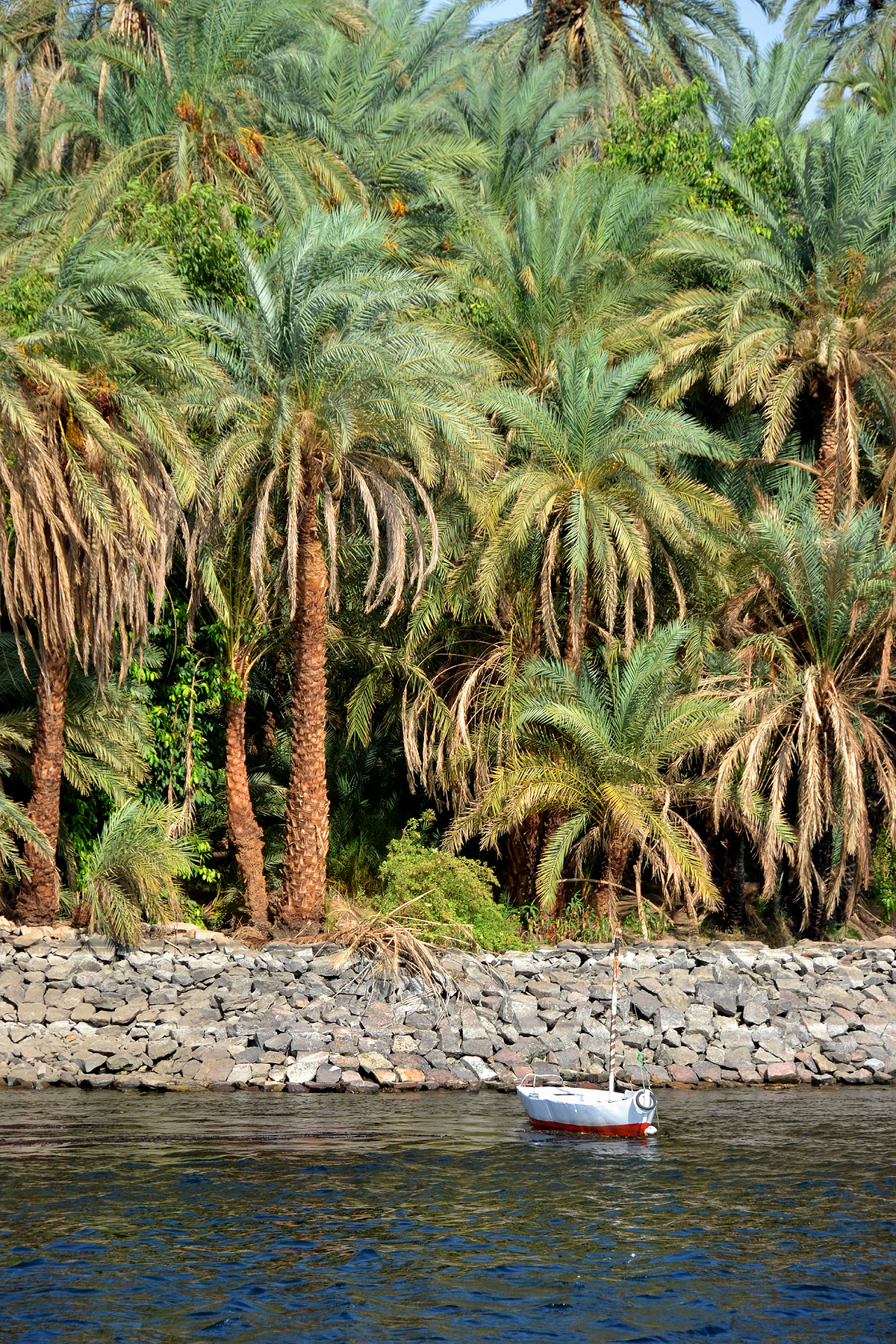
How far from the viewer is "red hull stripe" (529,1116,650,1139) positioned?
15.5 metres

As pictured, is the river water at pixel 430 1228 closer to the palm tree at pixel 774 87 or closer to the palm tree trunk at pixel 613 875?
the palm tree trunk at pixel 613 875

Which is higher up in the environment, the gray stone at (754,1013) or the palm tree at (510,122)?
the palm tree at (510,122)

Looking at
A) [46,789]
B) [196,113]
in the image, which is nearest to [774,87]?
[196,113]

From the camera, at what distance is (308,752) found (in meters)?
20.6

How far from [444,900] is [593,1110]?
5.15 metres

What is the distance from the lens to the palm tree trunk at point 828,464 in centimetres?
2358

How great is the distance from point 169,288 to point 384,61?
10427 millimetres

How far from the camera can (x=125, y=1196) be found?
12.2 meters

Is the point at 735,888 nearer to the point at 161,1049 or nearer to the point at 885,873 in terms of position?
the point at 885,873

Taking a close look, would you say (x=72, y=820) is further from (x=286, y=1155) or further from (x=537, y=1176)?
(x=537, y=1176)

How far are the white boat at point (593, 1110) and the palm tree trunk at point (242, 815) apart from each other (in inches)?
259

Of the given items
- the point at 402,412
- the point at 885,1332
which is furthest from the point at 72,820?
the point at 885,1332

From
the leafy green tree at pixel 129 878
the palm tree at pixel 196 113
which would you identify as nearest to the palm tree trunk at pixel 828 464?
the palm tree at pixel 196 113

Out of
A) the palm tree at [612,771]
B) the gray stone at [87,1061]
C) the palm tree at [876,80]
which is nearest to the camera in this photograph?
the gray stone at [87,1061]
